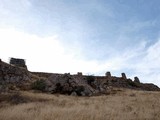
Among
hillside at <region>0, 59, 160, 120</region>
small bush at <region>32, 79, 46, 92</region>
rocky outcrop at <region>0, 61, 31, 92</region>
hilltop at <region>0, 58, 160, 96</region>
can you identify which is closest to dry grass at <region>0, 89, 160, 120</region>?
hillside at <region>0, 59, 160, 120</region>

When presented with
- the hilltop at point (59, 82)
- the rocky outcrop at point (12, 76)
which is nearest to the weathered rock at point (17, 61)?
the hilltop at point (59, 82)

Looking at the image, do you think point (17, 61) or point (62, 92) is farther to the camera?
point (17, 61)

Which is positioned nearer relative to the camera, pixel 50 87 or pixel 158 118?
pixel 158 118

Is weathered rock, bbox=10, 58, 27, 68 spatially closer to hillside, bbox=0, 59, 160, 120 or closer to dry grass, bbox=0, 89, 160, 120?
hillside, bbox=0, 59, 160, 120

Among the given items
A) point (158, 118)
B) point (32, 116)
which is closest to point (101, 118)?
point (158, 118)

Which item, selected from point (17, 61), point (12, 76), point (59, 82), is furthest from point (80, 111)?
point (17, 61)

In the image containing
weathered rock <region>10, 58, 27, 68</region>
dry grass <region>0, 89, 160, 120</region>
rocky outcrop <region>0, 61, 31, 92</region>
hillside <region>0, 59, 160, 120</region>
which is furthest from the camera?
weathered rock <region>10, 58, 27, 68</region>

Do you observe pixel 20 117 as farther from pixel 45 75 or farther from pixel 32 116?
pixel 45 75

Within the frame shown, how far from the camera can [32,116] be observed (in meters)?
12.5

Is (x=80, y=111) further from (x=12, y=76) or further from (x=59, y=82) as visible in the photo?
(x=12, y=76)

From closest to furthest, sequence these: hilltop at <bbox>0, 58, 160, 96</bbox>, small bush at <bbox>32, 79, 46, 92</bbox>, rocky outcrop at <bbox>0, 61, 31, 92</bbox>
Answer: hilltop at <bbox>0, 58, 160, 96</bbox>
small bush at <bbox>32, 79, 46, 92</bbox>
rocky outcrop at <bbox>0, 61, 31, 92</bbox>

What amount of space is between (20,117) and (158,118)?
23.9 ft

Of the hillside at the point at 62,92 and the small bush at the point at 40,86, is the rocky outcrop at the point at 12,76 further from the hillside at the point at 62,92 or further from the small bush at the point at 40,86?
the small bush at the point at 40,86

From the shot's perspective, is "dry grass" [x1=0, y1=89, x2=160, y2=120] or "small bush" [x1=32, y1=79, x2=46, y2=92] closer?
"dry grass" [x1=0, y1=89, x2=160, y2=120]
